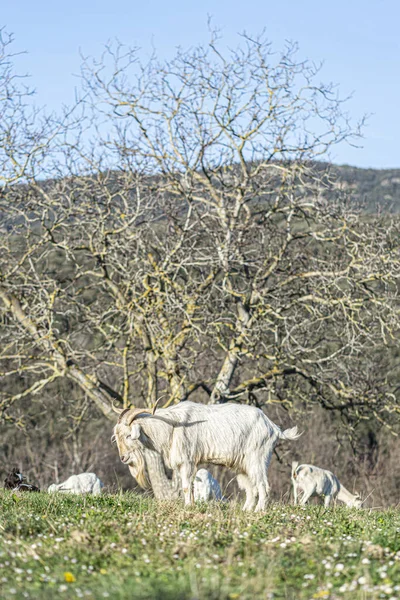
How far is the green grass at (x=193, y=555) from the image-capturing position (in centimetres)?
440

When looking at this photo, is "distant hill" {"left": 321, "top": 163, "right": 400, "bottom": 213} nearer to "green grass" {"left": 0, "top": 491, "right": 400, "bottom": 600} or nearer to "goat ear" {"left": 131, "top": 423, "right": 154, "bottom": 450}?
"goat ear" {"left": 131, "top": 423, "right": 154, "bottom": 450}

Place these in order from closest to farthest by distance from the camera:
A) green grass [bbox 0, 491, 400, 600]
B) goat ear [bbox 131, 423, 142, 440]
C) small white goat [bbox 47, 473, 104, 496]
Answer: green grass [bbox 0, 491, 400, 600] < goat ear [bbox 131, 423, 142, 440] < small white goat [bbox 47, 473, 104, 496]

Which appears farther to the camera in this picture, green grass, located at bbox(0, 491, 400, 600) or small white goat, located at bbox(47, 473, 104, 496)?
small white goat, located at bbox(47, 473, 104, 496)

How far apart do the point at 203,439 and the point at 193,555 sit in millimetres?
3523

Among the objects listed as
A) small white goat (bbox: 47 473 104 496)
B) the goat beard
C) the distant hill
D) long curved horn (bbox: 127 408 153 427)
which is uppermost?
the distant hill

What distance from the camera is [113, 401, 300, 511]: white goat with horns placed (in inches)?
342

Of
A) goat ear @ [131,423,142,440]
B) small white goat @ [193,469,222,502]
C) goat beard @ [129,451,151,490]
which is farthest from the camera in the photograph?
small white goat @ [193,469,222,502]

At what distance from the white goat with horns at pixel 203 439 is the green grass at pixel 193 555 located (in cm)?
153

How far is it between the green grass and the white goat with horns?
60.2 inches

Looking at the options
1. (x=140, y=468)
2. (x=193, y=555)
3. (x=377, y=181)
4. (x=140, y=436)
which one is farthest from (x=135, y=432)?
(x=377, y=181)

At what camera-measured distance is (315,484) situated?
11984 millimetres

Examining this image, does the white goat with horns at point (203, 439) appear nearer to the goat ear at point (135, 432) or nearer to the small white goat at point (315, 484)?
the goat ear at point (135, 432)

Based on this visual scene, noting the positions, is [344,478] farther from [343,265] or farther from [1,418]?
[1,418]

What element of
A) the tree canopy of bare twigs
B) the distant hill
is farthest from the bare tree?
the distant hill
